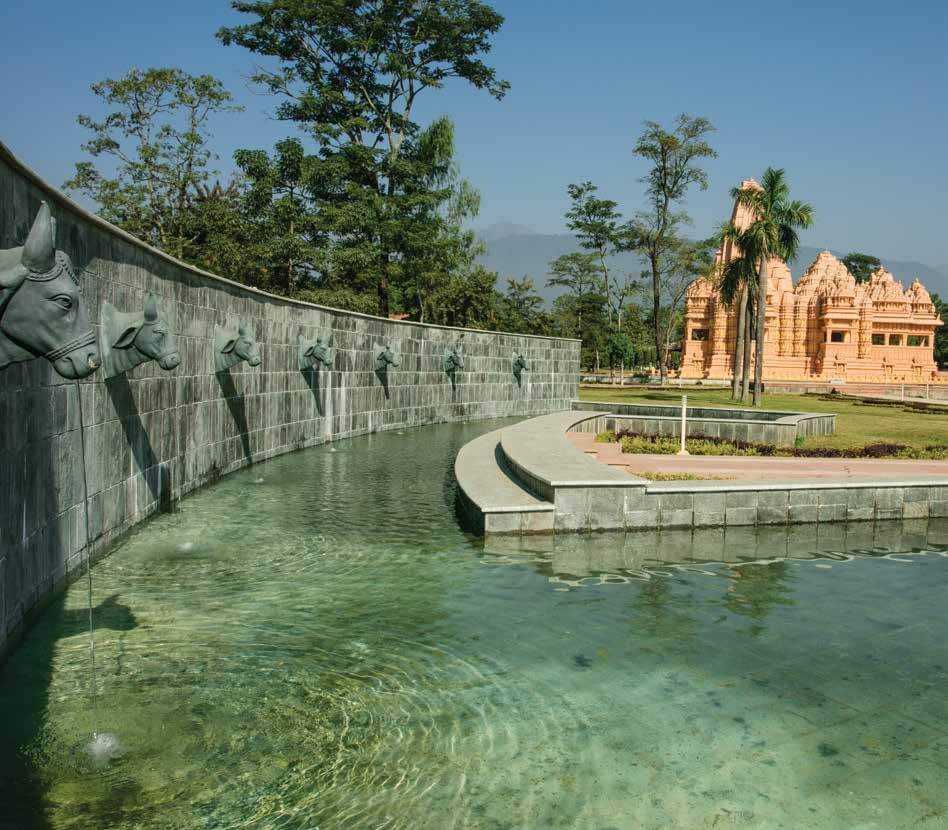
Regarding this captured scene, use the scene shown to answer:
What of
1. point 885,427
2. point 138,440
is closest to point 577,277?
point 885,427

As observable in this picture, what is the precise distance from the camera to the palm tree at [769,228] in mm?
29625

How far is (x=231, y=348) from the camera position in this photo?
40.1 feet

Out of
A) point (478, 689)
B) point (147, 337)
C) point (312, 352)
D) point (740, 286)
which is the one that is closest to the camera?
point (478, 689)

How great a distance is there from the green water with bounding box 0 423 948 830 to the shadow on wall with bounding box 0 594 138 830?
1 centimetres

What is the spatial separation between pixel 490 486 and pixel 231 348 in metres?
4.61

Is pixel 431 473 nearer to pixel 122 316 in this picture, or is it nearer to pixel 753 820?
pixel 122 316

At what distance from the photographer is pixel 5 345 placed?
13.3ft

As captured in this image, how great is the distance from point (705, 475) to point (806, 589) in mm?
4624

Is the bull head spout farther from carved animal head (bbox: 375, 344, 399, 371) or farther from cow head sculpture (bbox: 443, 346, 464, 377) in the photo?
cow head sculpture (bbox: 443, 346, 464, 377)

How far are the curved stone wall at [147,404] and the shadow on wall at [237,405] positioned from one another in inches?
1.3

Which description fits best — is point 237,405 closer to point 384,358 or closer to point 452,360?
point 384,358

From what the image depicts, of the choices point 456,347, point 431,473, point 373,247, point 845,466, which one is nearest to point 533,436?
point 431,473

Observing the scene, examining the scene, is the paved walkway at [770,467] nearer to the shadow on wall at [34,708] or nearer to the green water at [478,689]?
Result: the green water at [478,689]

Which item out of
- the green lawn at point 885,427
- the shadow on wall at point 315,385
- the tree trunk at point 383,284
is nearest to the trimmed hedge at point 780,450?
the green lawn at point 885,427
